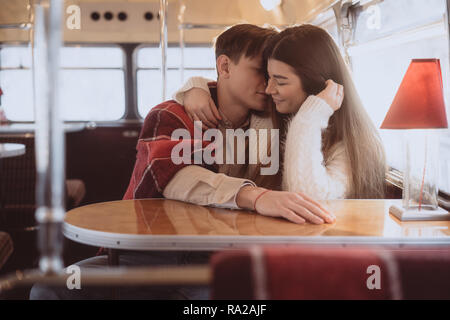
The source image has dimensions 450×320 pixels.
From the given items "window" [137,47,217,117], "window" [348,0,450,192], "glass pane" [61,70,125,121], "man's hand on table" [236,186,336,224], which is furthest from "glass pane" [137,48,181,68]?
"man's hand on table" [236,186,336,224]

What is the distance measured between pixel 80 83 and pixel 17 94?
2.42 ft

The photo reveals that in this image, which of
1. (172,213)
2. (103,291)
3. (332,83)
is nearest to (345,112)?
(332,83)

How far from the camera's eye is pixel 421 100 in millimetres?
1396

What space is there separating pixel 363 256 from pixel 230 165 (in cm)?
116

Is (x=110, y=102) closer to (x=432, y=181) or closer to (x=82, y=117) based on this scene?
(x=82, y=117)

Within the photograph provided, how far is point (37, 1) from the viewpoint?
69 centimetres

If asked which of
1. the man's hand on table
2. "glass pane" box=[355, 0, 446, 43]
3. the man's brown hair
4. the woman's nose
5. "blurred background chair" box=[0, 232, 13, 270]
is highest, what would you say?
"glass pane" box=[355, 0, 446, 43]

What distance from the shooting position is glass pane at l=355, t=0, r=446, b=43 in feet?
6.38

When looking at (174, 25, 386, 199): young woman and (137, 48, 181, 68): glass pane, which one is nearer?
(174, 25, 386, 199): young woman

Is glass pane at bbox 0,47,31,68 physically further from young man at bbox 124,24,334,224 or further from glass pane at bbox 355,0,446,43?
young man at bbox 124,24,334,224

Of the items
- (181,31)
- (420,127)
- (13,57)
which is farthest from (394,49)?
(13,57)

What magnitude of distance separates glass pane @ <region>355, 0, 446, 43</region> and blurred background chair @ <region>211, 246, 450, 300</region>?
1266 millimetres

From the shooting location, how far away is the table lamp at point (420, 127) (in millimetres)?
1391

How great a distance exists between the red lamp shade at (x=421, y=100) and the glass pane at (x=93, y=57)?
4601mm
